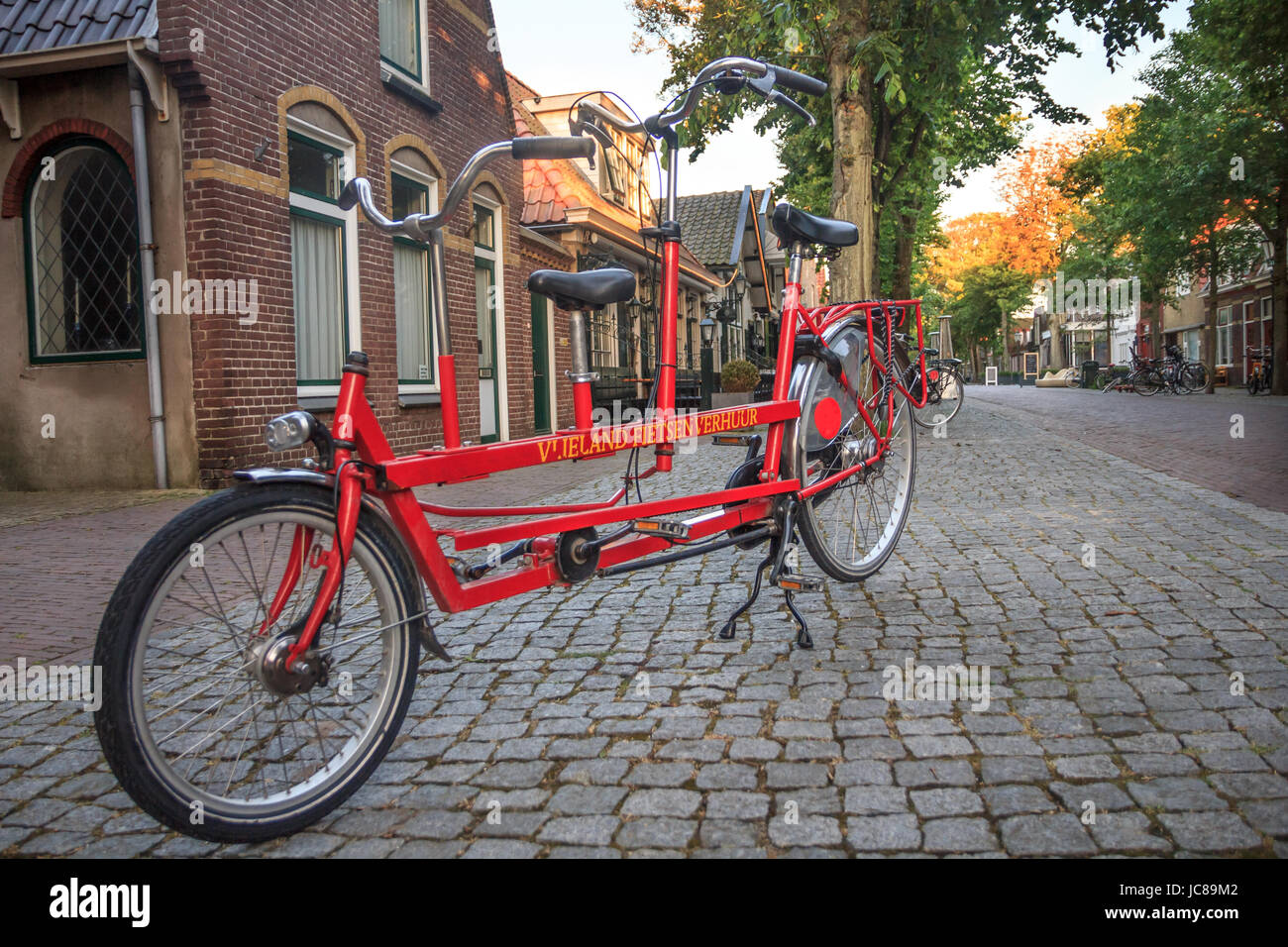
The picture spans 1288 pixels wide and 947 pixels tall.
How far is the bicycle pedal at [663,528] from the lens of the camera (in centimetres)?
312

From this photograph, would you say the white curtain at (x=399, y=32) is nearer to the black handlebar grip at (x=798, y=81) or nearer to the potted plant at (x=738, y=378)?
the potted plant at (x=738, y=378)

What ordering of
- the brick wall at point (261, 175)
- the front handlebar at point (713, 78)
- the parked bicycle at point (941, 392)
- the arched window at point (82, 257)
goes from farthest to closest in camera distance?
the parked bicycle at point (941, 392) → the arched window at point (82, 257) → the brick wall at point (261, 175) → the front handlebar at point (713, 78)

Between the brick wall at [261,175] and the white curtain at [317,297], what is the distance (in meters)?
0.28

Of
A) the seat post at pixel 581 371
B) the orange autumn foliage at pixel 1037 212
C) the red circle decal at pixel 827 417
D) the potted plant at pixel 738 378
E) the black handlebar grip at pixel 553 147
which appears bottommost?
the red circle decal at pixel 827 417

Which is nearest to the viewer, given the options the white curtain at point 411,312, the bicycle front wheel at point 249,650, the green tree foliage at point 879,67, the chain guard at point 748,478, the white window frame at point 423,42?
the bicycle front wheel at point 249,650

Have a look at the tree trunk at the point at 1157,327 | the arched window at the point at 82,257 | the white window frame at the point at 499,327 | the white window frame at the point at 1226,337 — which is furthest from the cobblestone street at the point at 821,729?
the white window frame at the point at 1226,337

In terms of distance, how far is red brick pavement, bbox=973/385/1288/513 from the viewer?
767cm

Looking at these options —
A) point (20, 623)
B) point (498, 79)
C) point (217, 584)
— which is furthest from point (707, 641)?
point (498, 79)

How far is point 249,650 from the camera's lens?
224cm

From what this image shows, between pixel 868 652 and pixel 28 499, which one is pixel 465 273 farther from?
pixel 868 652

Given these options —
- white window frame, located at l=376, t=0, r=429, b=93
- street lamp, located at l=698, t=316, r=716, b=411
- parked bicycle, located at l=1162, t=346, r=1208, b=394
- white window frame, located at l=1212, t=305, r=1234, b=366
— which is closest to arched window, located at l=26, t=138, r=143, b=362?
white window frame, located at l=376, t=0, r=429, b=93

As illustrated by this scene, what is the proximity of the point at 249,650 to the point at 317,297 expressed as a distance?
25.5 ft

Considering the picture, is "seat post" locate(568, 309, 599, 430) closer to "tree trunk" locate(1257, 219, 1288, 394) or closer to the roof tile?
the roof tile

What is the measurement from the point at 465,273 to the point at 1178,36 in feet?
66.2
